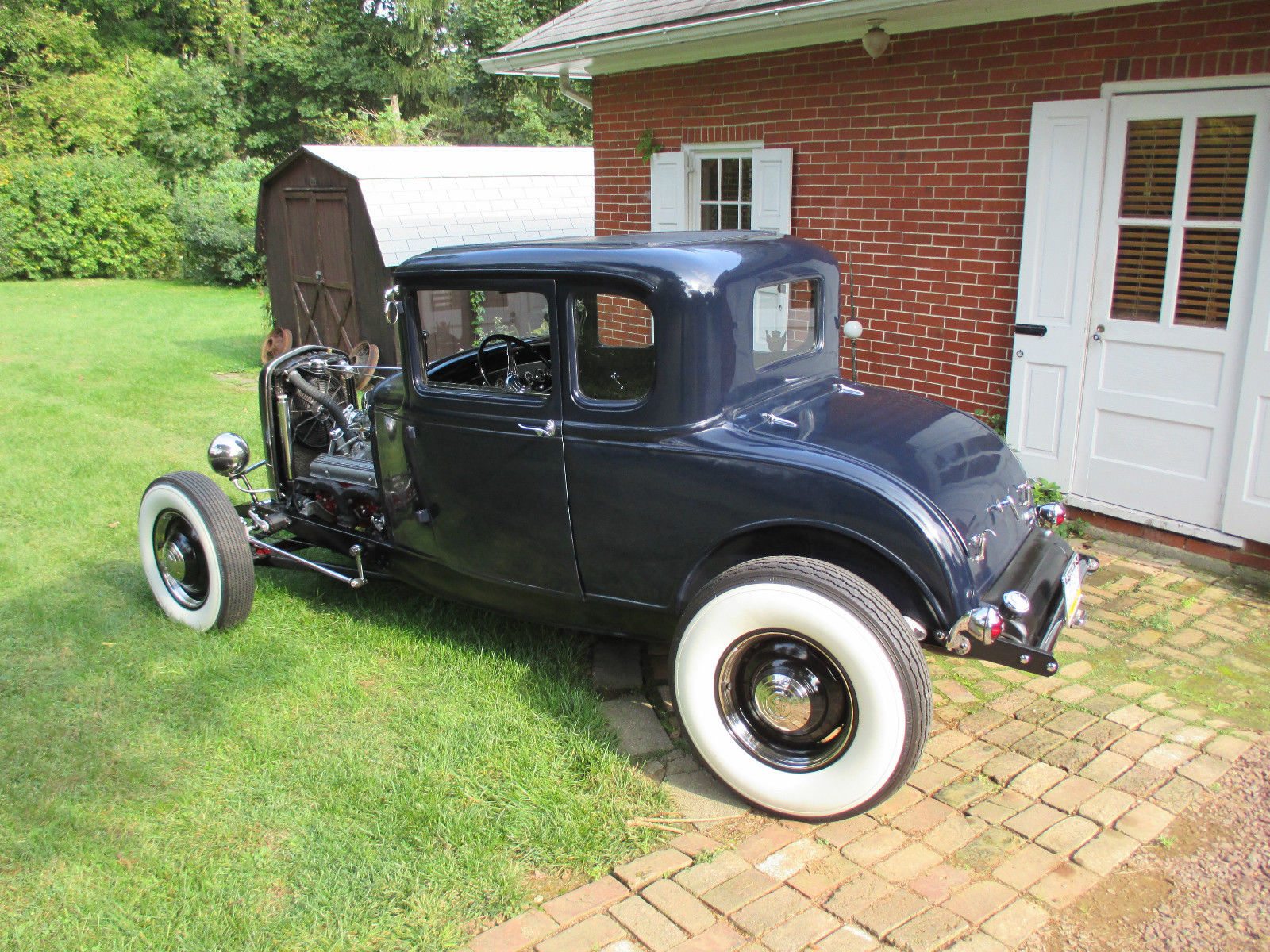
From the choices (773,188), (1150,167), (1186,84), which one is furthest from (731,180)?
(1186,84)

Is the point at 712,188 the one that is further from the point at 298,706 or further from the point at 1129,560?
the point at 298,706

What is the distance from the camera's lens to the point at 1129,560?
5.16 metres

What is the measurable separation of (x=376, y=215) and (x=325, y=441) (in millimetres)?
5984

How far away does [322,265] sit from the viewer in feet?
36.9

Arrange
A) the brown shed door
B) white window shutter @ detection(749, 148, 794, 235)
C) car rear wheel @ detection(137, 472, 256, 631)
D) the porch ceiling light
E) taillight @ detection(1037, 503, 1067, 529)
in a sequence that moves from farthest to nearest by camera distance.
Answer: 1. the brown shed door
2. white window shutter @ detection(749, 148, 794, 235)
3. the porch ceiling light
4. car rear wheel @ detection(137, 472, 256, 631)
5. taillight @ detection(1037, 503, 1067, 529)

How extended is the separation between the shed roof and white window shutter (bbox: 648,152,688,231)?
5.87ft

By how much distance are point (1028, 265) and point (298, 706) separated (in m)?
4.57

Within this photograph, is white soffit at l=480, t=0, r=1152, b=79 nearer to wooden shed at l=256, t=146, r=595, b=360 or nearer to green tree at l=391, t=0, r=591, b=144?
wooden shed at l=256, t=146, r=595, b=360

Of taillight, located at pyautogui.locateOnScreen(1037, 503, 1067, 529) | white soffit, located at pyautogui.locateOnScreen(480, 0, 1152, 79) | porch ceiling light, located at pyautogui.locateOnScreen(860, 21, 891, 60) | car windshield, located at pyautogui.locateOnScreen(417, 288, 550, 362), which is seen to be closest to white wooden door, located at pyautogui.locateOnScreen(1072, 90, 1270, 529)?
white soffit, located at pyautogui.locateOnScreen(480, 0, 1152, 79)

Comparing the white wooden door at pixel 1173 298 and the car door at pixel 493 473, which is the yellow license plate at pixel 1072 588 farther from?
the white wooden door at pixel 1173 298

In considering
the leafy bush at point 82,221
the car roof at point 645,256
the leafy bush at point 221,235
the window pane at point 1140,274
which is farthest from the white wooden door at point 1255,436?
the leafy bush at point 82,221

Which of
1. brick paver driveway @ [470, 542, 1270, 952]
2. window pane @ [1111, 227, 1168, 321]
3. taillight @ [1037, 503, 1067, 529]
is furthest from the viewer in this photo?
window pane @ [1111, 227, 1168, 321]

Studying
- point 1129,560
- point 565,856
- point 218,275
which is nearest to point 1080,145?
point 1129,560

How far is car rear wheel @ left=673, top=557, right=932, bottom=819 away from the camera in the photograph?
277cm
